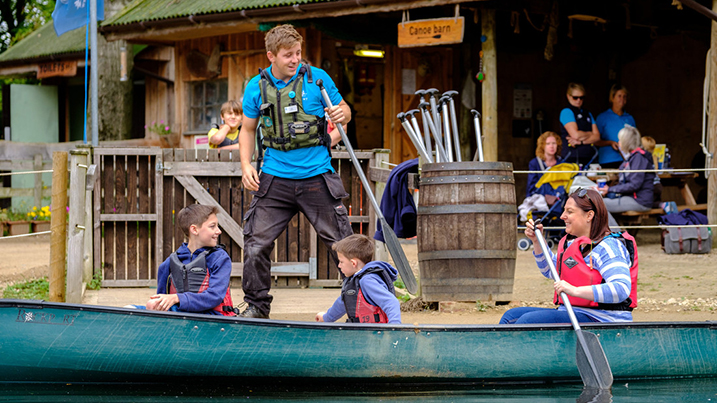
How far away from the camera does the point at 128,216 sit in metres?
7.74

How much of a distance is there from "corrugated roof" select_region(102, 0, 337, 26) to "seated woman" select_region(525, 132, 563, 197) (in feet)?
10.7

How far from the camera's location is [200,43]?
14297 millimetres

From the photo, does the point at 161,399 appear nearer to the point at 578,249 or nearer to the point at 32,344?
the point at 32,344

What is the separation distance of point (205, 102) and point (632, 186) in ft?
23.7

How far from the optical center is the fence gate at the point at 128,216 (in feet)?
25.4

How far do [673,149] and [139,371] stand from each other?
36.8ft

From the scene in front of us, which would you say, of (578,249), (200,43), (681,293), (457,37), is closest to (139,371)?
(578,249)

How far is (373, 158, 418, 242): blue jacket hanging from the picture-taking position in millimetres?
6527

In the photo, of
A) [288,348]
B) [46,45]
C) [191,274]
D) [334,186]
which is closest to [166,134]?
[46,45]

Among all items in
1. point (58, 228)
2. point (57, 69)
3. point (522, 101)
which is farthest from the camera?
point (57, 69)

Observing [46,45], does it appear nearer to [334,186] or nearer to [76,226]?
[76,226]

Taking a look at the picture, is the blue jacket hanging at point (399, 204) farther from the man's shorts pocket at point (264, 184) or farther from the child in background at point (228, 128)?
the child in background at point (228, 128)

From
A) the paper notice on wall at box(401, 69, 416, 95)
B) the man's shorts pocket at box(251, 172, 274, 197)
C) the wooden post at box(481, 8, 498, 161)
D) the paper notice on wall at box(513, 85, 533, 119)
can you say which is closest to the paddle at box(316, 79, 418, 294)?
the man's shorts pocket at box(251, 172, 274, 197)

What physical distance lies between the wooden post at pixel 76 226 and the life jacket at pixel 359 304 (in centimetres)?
270
